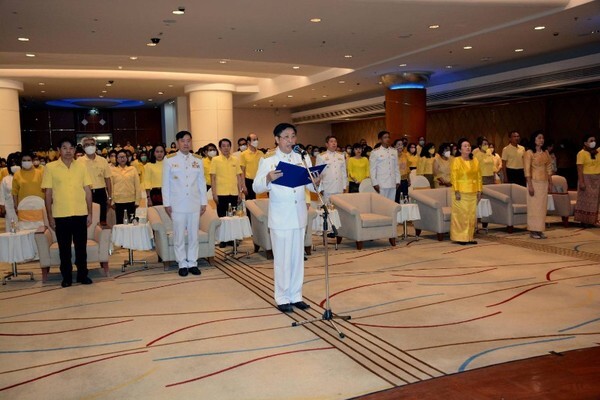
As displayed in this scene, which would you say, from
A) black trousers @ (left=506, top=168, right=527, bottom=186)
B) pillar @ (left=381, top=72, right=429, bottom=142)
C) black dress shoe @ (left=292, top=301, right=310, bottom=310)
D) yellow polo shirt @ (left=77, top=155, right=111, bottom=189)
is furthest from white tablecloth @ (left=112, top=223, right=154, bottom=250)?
pillar @ (left=381, top=72, right=429, bottom=142)

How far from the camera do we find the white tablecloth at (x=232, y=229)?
27.8 ft

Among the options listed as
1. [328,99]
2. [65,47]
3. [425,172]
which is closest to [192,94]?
[328,99]

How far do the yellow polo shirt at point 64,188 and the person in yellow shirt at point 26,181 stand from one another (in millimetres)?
2083

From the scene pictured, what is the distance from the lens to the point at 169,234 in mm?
8086

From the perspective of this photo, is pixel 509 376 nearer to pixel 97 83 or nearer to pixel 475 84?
pixel 475 84

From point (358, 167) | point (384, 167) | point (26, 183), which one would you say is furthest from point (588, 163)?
point (26, 183)

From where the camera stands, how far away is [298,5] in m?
9.16

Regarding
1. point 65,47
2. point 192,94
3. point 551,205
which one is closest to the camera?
point 551,205

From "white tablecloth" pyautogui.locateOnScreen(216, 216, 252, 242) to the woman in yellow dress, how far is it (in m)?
3.23

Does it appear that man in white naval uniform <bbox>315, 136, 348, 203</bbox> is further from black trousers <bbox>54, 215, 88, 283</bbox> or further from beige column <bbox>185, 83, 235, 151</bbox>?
beige column <bbox>185, 83, 235, 151</bbox>

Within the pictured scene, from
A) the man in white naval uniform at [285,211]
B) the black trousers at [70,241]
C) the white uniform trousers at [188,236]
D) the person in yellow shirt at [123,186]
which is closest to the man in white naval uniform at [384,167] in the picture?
the white uniform trousers at [188,236]

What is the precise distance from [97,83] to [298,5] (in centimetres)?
1263

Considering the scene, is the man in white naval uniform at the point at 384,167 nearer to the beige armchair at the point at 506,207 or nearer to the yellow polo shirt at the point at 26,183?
the beige armchair at the point at 506,207

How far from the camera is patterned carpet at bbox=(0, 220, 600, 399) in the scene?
4.11 meters
